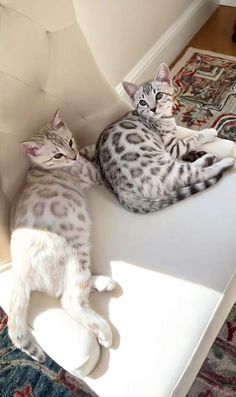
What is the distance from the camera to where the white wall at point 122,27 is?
5.28 feet

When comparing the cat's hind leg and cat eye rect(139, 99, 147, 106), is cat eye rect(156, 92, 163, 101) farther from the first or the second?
the cat's hind leg

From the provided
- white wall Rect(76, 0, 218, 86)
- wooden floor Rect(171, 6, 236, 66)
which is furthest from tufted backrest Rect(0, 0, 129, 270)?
wooden floor Rect(171, 6, 236, 66)

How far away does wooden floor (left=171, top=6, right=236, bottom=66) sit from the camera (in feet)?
7.68

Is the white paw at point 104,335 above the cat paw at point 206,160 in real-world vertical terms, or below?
below

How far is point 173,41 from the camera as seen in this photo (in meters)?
2.20

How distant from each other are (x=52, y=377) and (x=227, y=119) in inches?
51.5

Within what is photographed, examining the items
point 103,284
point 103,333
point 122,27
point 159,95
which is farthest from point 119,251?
point 122,27

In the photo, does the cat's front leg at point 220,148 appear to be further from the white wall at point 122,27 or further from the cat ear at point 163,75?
the white wall at point 122,27

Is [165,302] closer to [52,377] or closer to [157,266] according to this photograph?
[157,266]

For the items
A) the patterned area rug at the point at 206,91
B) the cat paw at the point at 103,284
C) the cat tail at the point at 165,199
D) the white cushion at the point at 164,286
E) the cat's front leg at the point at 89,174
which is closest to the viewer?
the white cushion at the point at 164,286

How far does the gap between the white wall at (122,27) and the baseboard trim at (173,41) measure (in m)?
0.02

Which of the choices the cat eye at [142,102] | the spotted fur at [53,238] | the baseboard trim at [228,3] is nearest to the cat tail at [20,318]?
the spotted fur at [53,238]

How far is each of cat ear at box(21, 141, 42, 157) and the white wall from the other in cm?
68

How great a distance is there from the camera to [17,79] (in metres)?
1.02
